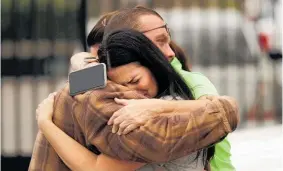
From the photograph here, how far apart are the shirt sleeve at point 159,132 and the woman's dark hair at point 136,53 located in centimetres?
9

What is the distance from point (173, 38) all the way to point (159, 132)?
454cm

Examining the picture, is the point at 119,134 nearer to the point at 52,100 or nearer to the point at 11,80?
the point at 52,100

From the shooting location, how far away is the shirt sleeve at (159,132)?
5.85 feet

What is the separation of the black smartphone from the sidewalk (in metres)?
1.29

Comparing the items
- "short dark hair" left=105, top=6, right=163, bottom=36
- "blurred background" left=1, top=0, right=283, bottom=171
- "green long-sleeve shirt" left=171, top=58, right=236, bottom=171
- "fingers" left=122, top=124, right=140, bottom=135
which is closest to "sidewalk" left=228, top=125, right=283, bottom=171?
"green long-sleeve shirt" left=171, top=58, right=236, bottom=171

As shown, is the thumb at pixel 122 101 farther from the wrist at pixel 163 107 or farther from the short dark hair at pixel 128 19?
the short dark hair at pixel 128 19

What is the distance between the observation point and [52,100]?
2.08m

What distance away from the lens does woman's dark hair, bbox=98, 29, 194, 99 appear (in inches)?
73.1

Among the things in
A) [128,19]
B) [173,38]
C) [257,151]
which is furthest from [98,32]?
[173,38]

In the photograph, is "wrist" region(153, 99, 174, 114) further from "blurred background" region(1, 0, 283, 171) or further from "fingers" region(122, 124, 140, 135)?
"blurred background" region(1, 0, 283, 171)

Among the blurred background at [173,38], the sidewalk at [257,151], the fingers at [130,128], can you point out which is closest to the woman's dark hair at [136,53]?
the fingers at [130,128]

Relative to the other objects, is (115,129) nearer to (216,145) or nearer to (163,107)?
(163,107)

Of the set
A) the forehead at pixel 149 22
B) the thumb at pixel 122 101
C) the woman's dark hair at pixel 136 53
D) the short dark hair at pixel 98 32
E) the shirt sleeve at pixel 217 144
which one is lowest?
the shirt sleeve at pixel 217 144

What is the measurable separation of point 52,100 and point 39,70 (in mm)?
4296
